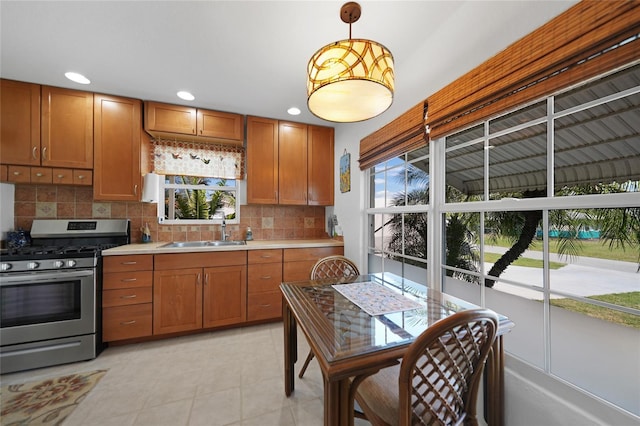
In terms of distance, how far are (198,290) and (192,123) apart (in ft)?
6.07

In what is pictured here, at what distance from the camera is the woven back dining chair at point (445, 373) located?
70 cm

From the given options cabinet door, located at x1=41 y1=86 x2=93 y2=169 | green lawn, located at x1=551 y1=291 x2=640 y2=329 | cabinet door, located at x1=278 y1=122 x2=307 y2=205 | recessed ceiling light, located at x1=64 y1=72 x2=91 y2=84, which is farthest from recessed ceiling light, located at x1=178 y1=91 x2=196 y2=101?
green lawn, located at x1=551 y1=291 x2=640 y2=329

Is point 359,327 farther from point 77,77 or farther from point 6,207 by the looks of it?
point 6,207

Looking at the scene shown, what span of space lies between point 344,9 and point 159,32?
4.23ft

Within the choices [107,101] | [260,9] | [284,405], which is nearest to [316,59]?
[260,9]

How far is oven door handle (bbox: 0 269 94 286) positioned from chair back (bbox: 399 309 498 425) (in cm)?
259

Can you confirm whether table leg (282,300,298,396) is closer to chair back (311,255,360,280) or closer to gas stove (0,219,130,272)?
chair back (311,255,360,280)

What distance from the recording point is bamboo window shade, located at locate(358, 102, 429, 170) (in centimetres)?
167

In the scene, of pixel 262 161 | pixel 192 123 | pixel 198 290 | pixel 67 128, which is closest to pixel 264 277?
pixel 198 290

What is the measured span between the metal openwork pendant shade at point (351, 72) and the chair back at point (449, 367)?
997 millimetres

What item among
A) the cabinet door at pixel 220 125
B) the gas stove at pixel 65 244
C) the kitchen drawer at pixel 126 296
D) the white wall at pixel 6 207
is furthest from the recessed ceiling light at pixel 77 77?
the kitchen drawer at pixel 126 296

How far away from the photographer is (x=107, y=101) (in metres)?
2.35

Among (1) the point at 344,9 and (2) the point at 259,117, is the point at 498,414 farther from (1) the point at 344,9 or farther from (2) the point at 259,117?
(2) the point at 259,117

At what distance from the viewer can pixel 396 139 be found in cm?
191
